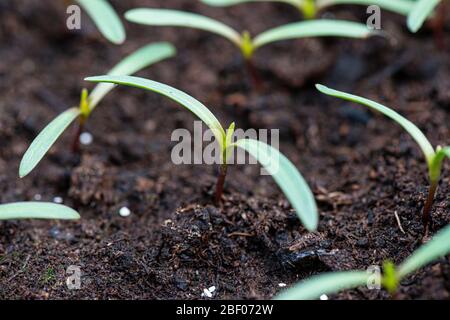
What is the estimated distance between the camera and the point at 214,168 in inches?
75.4

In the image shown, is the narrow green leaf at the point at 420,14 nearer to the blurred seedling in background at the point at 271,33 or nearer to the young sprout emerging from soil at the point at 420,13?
the young sprout emerging from soil at the point at 420,13

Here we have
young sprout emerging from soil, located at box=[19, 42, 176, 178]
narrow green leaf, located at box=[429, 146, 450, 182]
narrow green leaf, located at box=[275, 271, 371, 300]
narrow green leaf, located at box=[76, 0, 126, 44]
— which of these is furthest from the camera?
narrow green leaf, located at box=[76, 0, 126, 44]

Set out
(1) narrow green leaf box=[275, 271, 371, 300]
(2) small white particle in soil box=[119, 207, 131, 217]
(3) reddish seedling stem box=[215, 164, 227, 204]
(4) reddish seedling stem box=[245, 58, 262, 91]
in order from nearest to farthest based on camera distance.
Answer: (1) narrow green leaf box=[275, 271, 371, 300], (3) reddish seedling stem box=[215, 164, 227, 204], (2) small white particle in soil box=[119, 207, 131, 217], (4) reddish seedling stem box=[245, 58, 262, 91]

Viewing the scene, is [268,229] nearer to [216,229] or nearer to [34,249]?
[216,229]

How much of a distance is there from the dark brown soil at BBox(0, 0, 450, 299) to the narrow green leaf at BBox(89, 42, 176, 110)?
0.22 m

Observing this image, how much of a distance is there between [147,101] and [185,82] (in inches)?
6.6

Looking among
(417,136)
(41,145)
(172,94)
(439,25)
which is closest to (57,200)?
(41,145)

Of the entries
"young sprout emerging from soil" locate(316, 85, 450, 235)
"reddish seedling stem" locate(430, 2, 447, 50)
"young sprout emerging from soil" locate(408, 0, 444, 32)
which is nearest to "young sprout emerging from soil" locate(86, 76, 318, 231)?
"young sprout emerging from soil" locate(316, 85, 450, 235)

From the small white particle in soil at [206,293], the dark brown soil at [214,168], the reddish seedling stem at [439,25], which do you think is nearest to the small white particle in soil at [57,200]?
the dark brown soil at [214,168]

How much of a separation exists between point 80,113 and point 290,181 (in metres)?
0.78

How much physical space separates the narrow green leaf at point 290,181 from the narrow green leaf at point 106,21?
0.71 meters

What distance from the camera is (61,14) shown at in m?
2.37

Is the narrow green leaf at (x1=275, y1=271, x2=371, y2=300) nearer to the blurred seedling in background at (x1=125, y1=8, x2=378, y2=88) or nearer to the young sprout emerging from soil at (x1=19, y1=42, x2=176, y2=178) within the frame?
the young sprout emerging from soil at (x1=19, y1=42, x2=176, y2=178)

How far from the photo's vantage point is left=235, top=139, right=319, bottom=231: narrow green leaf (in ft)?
3.86
